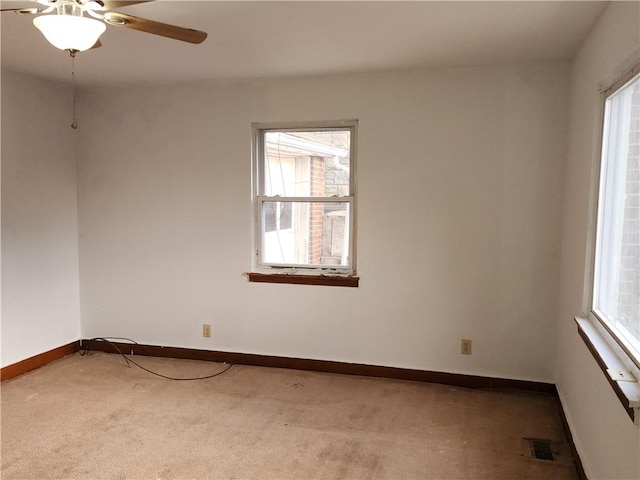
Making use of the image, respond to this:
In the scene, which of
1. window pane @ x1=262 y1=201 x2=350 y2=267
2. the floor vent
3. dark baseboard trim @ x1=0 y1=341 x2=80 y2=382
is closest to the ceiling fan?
window pane @ x1=262 y1=201 x2=350 y2=267

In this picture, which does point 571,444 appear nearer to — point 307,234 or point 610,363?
point 610,363

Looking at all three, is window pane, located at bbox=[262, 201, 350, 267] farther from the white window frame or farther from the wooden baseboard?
the white window frame

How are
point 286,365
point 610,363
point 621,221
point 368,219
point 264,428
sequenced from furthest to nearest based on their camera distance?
1. point 286,365
2. point 368,219
3. point 264,428
4. point 621,221
5. point 610,363

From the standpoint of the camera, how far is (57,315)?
14.0ft

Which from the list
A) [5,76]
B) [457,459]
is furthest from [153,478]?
[5,76]

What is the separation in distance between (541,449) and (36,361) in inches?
141

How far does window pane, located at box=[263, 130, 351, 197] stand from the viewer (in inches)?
153

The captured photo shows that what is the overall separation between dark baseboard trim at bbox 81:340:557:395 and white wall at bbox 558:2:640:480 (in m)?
0.36

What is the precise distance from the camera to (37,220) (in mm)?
4020

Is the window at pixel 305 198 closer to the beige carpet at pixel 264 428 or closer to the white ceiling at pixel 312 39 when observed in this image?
the white ceiling at pixel 312 39

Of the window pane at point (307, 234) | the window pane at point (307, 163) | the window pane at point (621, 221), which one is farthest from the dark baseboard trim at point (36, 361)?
the window pane at point (621, 221)

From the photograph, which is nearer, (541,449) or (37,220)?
(541,449)

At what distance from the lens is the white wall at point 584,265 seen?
1.93m

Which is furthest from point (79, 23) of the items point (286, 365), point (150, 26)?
point (286, 365)
